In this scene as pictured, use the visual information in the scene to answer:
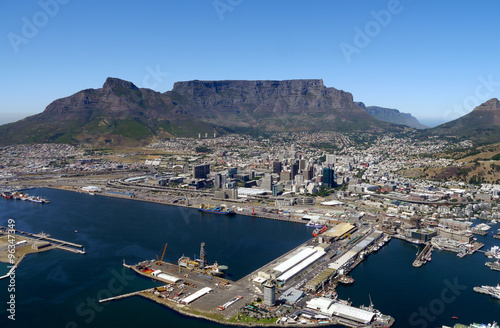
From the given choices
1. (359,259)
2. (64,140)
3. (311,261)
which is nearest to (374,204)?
(359,259)

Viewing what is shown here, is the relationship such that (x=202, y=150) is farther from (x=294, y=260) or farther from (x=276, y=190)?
(x=294, y=260)

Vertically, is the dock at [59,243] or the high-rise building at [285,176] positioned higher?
the high-rise building at [285,176]

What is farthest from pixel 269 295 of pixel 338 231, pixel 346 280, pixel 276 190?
pixel 276 190

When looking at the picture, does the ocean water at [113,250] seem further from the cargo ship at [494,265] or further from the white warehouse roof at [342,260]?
the cargo ship at [494,265]

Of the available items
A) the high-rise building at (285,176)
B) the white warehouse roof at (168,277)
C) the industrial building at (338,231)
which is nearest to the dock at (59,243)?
the white warehouse roof at (168,277)

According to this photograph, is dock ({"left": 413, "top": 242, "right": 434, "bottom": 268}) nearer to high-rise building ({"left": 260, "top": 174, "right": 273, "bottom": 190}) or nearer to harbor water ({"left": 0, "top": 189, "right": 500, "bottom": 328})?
harbor water ({"left": 0, "top": 189, "right": 500, "bottom": 328})

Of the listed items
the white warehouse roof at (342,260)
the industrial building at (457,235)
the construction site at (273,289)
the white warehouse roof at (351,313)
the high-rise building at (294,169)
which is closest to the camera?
the white warehouse roof at (351,313)
